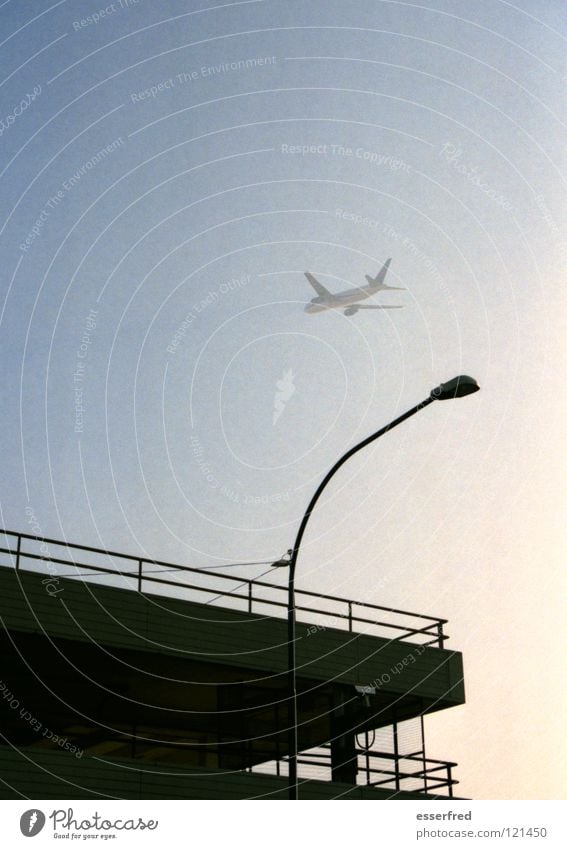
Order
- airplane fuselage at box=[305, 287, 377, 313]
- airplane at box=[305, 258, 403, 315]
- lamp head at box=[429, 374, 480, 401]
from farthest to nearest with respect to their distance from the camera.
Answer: airplane fuselage at box=[305, 287, 377, 313] → airplane at box=[305, 258, 403, 315] → lamp head at box=[429, 374, 480, 401]

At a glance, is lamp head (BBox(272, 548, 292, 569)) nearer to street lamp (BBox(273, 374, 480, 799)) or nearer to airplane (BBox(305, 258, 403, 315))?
street lamp (BBox(273, 374, 480, 799))

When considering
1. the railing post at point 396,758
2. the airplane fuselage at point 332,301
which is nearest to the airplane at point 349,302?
the airplane fuselage at point 332,301

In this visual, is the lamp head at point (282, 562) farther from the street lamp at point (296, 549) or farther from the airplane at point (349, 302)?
the airplane at point (349, 302)

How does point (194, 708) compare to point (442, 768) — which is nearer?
point (442, 768)

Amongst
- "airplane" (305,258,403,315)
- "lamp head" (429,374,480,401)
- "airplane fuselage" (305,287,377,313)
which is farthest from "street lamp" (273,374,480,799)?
"airplane fuselage" (305,287,377,313)

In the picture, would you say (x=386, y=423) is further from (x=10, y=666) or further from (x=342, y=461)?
(x=10, y=666)

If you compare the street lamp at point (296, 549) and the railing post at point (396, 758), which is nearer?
the street lamp at point (296, 549)

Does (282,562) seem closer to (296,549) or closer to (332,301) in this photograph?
(296,549)
